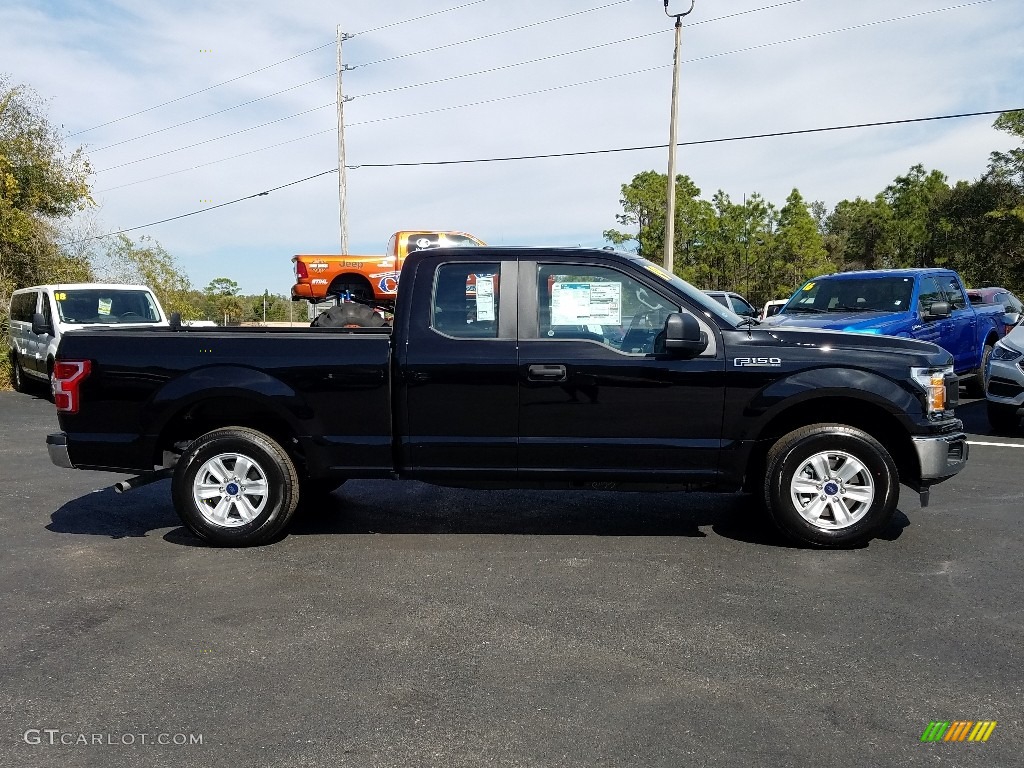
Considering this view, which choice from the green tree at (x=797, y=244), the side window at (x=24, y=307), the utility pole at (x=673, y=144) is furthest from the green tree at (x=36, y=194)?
the green tree at (x=797, y=244)

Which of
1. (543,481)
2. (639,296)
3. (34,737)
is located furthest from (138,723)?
(639,296)

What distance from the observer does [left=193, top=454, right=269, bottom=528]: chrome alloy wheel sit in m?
5.16

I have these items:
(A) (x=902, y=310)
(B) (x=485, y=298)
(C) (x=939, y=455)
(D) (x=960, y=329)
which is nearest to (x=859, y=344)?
(C) (x=939, y=455)

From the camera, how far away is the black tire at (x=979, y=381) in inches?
463

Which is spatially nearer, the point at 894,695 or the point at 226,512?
the point at 894,695

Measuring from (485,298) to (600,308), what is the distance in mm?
751

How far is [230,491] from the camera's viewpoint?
17.0 ft

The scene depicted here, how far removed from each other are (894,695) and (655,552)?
6.56 feet

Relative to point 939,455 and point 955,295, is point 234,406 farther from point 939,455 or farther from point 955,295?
point 955,295

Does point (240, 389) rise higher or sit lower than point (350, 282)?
lower

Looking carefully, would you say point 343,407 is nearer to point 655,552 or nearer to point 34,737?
point 655,552

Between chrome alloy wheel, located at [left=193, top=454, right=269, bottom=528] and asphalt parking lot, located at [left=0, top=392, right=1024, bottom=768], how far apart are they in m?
0.24

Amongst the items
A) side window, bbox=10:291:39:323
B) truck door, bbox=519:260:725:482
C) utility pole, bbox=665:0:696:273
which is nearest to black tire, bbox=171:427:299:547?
truck door, bbox=519:260:725:482

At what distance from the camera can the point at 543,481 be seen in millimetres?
5148
